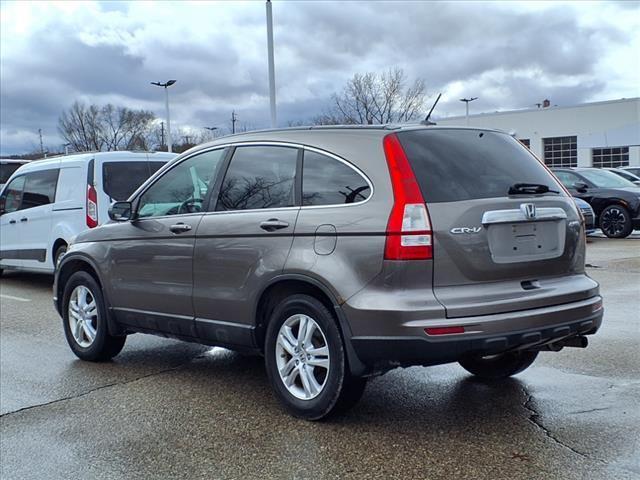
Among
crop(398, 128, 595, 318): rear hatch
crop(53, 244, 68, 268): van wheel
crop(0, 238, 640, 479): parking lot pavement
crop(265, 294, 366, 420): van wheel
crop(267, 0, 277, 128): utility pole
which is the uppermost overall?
crop(267, 0, 277, 128): utility pole

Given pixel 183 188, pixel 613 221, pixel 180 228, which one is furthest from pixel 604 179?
pixel 180 228

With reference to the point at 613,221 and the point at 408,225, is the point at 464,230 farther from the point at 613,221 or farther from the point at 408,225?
the point at 613,221

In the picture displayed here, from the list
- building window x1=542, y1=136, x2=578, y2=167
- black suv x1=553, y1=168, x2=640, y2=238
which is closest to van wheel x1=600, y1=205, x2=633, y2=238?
black suv x1=553, y1=168, x2=640, y2=238

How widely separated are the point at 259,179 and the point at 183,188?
893 millimetres

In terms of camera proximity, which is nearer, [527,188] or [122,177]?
[527,188]

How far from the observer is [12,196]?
38.0 feet

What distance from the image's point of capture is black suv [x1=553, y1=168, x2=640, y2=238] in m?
15.6

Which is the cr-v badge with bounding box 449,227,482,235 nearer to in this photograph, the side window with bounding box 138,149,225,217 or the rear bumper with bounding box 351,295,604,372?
the rear bumper with bounding box 351,295,604,372

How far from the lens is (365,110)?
43.7 m

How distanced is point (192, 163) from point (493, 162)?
237 centimetres

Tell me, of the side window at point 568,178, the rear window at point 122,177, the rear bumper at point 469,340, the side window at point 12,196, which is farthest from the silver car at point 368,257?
the side window at point 568,178

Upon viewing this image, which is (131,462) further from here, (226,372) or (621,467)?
(621,467)

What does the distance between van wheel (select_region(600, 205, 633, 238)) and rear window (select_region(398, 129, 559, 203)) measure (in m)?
12.2

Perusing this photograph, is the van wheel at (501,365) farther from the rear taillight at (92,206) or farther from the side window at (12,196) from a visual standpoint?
the side window at (12,196)
